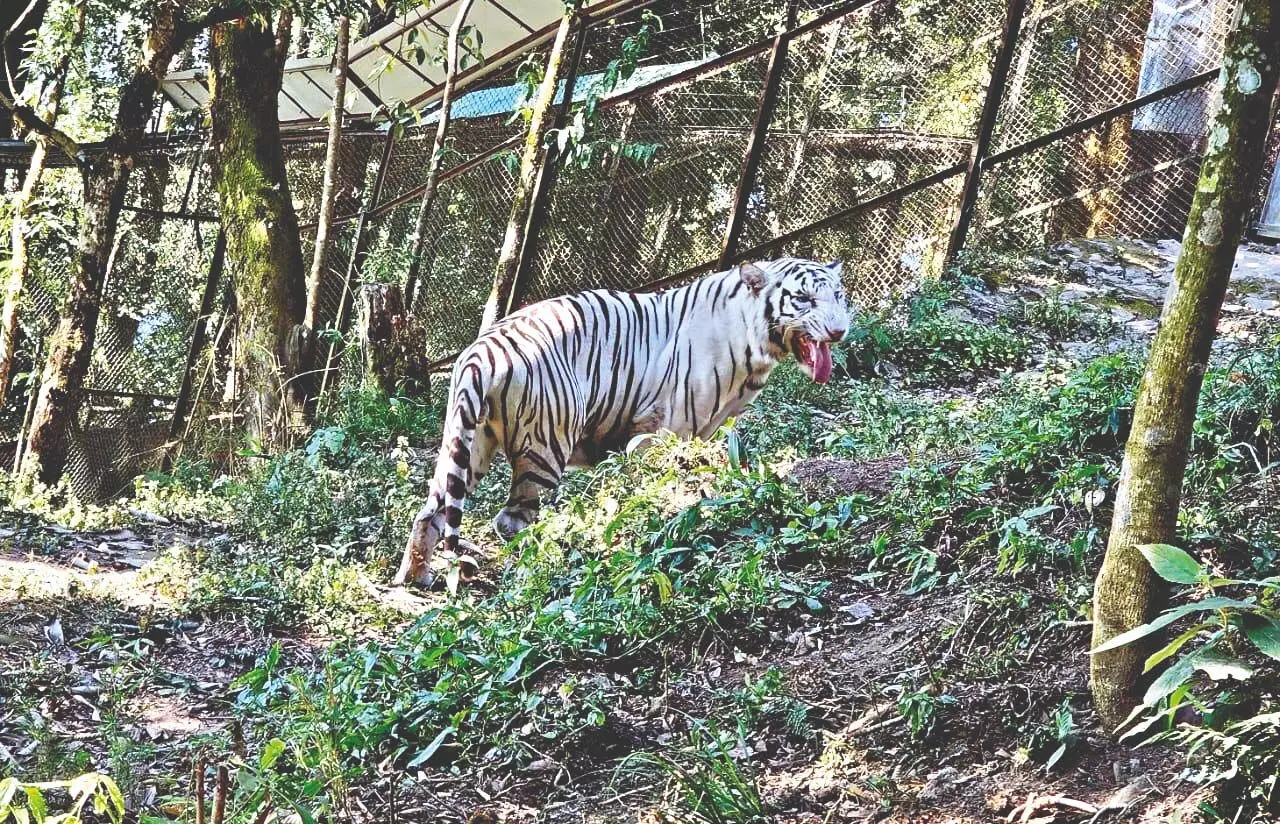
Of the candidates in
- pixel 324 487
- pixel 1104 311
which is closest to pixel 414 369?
pixel 324 487

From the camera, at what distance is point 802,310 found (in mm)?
6879

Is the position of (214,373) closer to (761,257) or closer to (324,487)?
(324,487)

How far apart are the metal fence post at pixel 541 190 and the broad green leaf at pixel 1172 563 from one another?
716cm

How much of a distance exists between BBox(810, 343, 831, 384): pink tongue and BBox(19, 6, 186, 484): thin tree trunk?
6.27 m

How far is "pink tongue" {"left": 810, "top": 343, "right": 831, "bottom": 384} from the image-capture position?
22.6 ft

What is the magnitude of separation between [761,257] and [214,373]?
4.75 metres

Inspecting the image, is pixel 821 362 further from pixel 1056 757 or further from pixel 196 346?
pixel 196 346

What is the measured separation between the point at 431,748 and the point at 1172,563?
2160 mm

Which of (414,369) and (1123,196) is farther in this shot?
(1123,196)

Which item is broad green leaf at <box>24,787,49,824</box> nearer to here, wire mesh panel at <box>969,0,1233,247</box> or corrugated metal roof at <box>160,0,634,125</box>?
wire mesh panel at <box>969,0,1233,247</box>

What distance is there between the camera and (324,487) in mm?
7453

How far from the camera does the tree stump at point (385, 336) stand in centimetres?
915

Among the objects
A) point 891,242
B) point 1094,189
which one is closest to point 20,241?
point 891,242

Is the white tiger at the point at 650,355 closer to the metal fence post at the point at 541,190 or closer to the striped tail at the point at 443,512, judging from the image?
the striped tail at the point at 443,512
